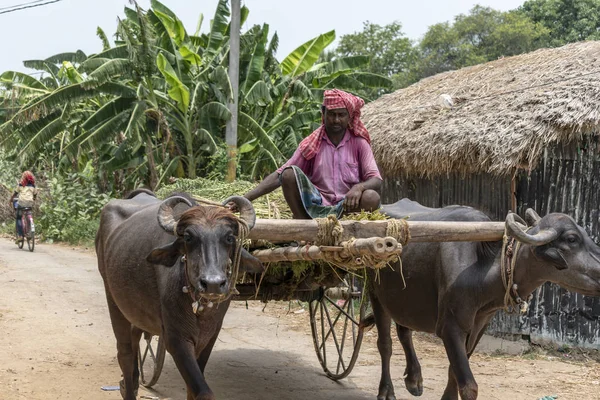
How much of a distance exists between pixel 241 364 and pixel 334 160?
9.10 ft

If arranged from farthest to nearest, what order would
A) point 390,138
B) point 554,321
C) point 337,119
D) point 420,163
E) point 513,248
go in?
point 390,138, point 420,163, point 554,321, point 337,119, point 513,248

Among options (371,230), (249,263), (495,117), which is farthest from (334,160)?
(495,117)

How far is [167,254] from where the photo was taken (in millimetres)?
4320

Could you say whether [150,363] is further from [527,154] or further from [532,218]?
[527,154]

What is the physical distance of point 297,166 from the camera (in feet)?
18.9

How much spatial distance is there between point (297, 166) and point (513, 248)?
1877 mm

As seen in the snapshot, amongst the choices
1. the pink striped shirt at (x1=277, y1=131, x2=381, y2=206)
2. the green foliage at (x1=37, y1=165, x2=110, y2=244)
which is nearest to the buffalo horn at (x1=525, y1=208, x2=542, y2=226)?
the pink striped shirt at (x1=277, y1=131, x2=381, y2=206)

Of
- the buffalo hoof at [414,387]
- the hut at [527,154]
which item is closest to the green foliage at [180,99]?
the hut at [527,154]

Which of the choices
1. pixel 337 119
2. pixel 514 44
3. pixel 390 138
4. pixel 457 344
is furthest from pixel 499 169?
pixel 514 44

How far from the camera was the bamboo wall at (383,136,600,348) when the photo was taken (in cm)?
820

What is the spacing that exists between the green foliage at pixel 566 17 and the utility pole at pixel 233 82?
17887mm

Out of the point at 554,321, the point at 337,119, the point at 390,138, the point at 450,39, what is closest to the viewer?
the point at 337,119

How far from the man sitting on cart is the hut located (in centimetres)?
281

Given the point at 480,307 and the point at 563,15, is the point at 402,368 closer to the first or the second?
the point at 480,307
